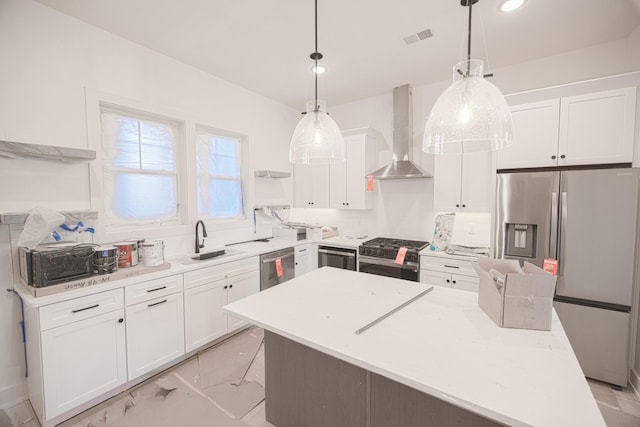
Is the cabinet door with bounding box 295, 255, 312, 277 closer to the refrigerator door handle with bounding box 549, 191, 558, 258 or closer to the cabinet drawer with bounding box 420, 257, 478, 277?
the cabinet drawer with bounding box 420, 257, 478, 277

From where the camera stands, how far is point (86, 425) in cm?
185

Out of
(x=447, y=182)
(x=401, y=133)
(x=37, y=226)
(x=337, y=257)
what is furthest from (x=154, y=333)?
(x=401, y=133)

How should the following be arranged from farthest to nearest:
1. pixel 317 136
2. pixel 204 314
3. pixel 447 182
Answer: pixel 447 182 → pixel 204 314 → pixel 317 136

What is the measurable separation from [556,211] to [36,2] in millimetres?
4427

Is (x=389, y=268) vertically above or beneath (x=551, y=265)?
beneath

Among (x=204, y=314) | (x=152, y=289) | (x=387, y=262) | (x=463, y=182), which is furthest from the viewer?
(x=387, y=262)

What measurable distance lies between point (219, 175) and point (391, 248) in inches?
93.0

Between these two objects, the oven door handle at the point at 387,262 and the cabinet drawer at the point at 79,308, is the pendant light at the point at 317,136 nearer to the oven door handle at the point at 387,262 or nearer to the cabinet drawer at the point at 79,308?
the cabinet drawer at the point at 79,308

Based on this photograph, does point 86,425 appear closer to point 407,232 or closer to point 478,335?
point 478,335

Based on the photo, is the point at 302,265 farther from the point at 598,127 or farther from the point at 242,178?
the point at 598,127

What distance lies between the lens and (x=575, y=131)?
235cm

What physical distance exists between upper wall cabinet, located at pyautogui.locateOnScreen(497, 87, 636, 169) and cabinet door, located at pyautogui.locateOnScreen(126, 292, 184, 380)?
3.37 m

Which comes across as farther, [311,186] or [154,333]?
[311,186]

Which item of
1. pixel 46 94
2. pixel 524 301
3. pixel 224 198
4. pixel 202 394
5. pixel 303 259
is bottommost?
pixel 202 394
